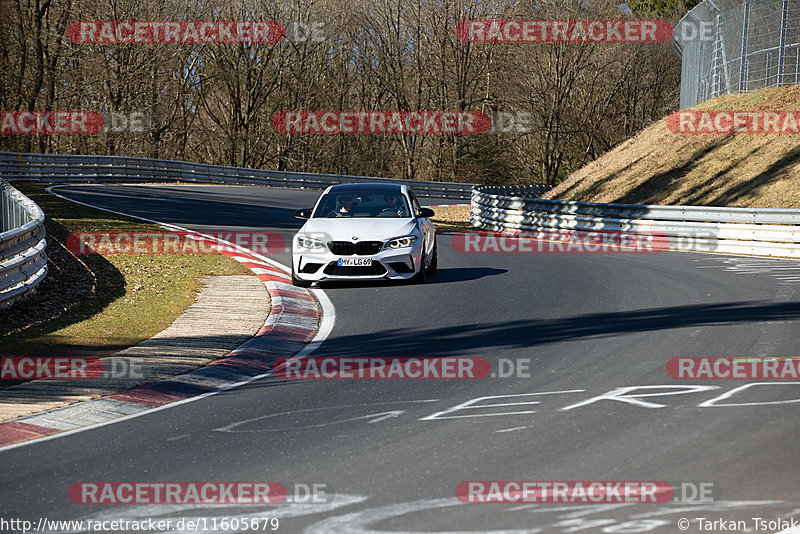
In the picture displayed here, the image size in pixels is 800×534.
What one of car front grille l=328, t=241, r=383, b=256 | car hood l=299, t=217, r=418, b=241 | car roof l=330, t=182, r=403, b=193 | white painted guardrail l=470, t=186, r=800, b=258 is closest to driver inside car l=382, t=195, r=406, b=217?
car roof l=330, t=182, r=403, b=193

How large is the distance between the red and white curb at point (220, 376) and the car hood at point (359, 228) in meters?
0.92

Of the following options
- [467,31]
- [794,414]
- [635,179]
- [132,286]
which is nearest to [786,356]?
[794,414]

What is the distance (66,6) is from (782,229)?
40.6 m

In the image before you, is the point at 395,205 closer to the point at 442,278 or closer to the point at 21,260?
the point at 442,278

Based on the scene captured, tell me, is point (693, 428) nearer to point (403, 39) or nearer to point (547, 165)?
point (547, 165)

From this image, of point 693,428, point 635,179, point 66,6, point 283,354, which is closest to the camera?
point 693,428

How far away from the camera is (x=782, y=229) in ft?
64.0

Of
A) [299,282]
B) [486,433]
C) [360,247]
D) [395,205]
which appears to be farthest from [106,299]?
[486,433]

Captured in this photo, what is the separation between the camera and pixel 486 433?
641 cm

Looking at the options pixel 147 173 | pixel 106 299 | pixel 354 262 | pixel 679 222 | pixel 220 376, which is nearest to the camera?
pixel 220 376

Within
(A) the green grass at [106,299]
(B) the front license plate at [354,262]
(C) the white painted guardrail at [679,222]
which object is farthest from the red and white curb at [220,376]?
A: (C) the white painted guardrail at [679,222]

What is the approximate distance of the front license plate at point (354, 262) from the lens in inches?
543

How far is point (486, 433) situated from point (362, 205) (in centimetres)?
909

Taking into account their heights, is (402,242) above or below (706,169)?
below
